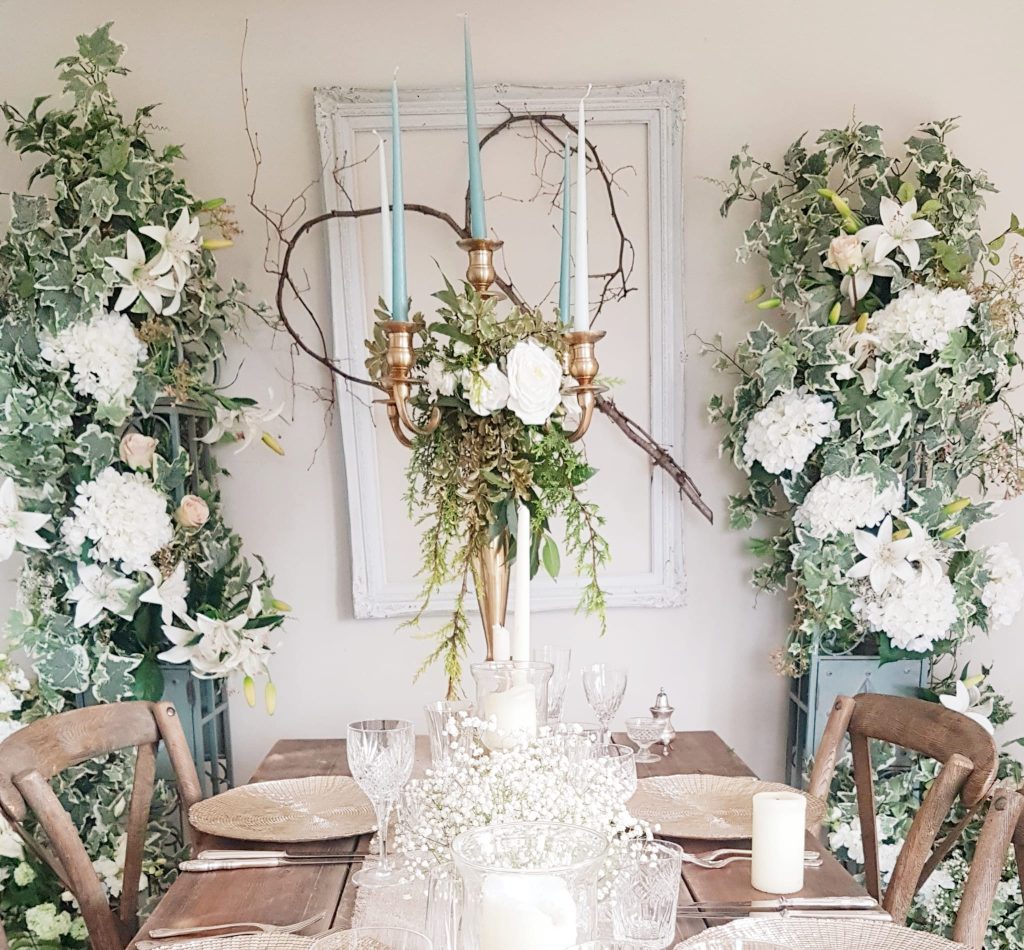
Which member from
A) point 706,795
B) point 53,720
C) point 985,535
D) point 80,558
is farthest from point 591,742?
point 985,535

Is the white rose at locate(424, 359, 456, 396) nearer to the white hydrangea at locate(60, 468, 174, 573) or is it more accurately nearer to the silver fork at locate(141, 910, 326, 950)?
the silver fork at locate(141, 910, 326, 950)

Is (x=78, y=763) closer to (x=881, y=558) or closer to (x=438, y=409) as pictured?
(x=438, y=409)

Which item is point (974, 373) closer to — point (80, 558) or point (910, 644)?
point (910, 644)

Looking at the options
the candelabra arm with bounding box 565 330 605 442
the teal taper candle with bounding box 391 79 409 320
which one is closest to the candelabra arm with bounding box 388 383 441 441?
the teal taper candle with bounding box 391 79 409 320

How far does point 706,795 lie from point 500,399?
2.45 feet

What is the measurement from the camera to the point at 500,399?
4.33ft

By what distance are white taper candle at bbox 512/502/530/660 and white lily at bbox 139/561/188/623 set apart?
3.03 feet

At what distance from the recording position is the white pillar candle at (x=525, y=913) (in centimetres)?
84

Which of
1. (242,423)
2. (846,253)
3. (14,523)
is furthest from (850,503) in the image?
(14,523)

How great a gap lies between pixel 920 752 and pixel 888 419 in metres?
0.74

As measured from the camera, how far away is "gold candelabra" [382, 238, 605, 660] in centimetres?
132

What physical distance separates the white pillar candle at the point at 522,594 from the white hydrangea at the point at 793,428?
89cm

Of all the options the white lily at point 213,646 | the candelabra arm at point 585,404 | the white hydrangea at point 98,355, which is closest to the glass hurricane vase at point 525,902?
the candelabra arm at point 585,404

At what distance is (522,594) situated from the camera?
1313mm
